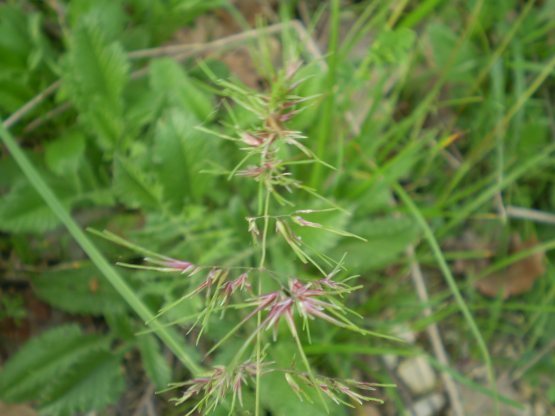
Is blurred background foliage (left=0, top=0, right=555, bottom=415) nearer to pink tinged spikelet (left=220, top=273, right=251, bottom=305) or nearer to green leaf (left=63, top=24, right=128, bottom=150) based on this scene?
green leaf (left=63, top=24, right=128, bottom=150)

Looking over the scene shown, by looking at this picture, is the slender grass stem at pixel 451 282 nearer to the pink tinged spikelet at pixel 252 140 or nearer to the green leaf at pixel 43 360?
the pink tinged spikelet at pixel 252 140

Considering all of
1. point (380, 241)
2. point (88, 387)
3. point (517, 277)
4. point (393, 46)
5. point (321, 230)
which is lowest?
point (517, 277)

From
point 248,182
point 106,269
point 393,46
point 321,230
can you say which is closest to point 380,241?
point 321,230

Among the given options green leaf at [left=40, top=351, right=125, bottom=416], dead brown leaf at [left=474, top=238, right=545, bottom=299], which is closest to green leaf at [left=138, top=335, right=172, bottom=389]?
green leaf at [left=40, top=351, right=125, bottom=416]

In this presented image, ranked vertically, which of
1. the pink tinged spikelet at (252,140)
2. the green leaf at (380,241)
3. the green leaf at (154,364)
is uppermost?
the pink tinged spikelet at (252,140)

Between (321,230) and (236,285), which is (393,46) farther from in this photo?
(236,285)

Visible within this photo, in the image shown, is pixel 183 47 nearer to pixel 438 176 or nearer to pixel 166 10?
pixel 166 10

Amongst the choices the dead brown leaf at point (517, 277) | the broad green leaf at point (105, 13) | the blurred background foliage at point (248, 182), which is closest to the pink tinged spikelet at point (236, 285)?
the blurred background foliage at point (248, 182)

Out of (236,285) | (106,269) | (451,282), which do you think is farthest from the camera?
(451,282)

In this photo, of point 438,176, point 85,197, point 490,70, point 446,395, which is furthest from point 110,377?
point 490,70
